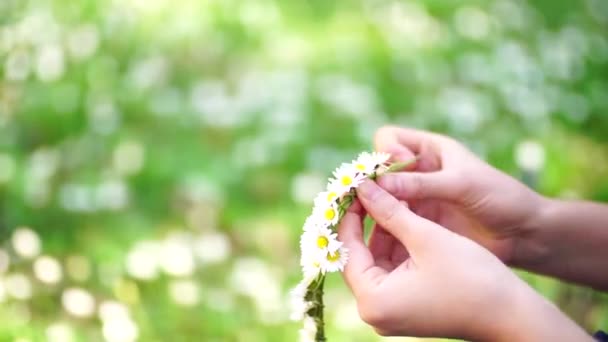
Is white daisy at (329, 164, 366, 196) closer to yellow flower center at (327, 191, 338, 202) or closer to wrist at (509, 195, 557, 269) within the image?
yellow flower center at (327, 191, 338, 202)

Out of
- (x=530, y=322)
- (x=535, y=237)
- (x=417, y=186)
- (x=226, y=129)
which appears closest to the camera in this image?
(x=530, y=322)

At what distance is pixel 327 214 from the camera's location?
3.50 feet

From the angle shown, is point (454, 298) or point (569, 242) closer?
point (454, 298)

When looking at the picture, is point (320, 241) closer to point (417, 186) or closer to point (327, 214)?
point (327, 214)

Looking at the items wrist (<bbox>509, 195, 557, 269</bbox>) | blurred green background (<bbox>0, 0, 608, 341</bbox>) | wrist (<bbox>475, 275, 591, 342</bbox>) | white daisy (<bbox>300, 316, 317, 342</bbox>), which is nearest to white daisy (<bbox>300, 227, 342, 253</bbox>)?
white daisy (<bbox>300, 316, 317, 342</bbox>)

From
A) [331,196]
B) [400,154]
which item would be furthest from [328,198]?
[400,154]

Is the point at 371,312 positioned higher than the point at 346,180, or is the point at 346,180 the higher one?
the point at 346,180

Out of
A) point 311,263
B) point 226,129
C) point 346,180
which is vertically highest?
point 226,129

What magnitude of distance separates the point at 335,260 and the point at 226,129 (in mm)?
1354

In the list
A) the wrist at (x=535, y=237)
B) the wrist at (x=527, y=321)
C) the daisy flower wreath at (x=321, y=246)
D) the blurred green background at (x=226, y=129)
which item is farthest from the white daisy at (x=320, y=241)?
the blurred green background at (x=226, y=129)

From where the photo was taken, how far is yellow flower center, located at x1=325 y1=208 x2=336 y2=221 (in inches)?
42.0

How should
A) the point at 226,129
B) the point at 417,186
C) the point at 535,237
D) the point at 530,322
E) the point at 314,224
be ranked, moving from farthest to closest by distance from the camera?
the point at 226,129 → the point at 535,237 → the point at 417,186 → the point at 314,224 → the point at 530,322

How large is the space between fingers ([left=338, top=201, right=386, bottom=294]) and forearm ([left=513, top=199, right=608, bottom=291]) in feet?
1.15

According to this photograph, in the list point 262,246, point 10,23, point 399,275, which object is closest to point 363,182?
point 399,275
